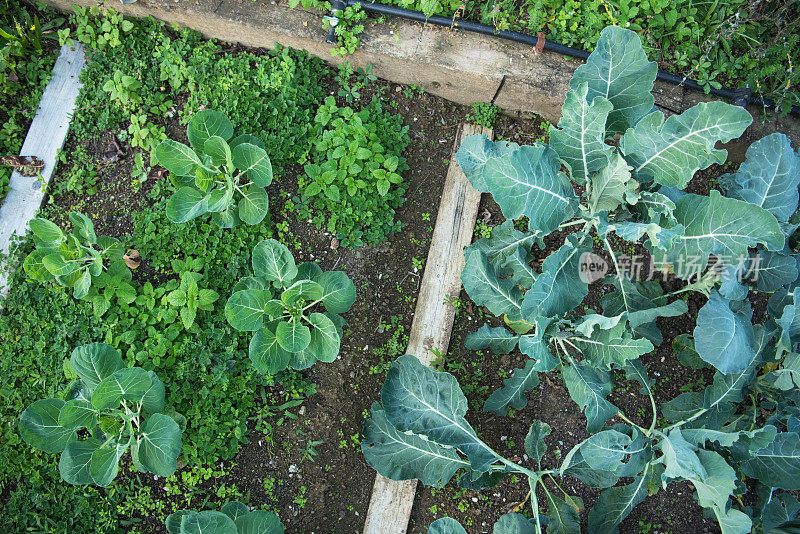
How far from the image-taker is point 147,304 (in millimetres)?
3258

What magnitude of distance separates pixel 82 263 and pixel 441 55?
2.54m

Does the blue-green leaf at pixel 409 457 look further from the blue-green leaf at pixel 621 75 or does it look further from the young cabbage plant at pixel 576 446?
the blue-green leaf at pixel 621 75

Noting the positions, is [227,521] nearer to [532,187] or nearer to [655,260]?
[532,187]

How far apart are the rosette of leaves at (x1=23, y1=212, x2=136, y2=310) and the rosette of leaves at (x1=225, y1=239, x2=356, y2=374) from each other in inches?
32.4

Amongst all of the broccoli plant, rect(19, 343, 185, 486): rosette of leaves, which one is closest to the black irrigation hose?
the broccoli plant

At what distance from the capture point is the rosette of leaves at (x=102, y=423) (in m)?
2.72

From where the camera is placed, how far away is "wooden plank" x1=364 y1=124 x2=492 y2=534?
342cm

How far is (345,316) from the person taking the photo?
343cm

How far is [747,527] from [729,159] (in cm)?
234

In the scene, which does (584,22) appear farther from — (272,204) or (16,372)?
(16,372)

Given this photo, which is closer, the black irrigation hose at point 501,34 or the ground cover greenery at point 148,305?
the ground cover greenery at point 148,305

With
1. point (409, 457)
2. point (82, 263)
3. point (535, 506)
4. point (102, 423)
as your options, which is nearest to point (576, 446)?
point (535, 506)

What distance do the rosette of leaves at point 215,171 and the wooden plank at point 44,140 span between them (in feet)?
3.48

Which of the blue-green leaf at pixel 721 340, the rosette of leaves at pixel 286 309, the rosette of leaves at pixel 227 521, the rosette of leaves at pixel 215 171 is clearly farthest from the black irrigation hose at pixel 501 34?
the rosette of leaves at pixel 227 521
